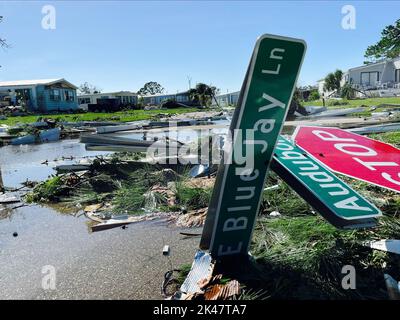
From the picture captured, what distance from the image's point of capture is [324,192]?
326 centimetres

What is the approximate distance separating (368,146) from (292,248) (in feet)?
6.11

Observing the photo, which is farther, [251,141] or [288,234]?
[288,234]

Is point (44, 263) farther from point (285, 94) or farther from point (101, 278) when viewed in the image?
point (285, 94)

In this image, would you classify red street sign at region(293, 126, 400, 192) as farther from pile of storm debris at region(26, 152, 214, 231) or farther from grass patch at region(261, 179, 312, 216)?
pile of storm debris at region(26, 152, 214, 231)

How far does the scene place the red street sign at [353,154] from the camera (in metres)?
3.53

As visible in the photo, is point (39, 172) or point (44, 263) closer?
point (44, 263)

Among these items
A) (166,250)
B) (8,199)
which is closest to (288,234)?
(166,250)

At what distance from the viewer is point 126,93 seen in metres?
64.1

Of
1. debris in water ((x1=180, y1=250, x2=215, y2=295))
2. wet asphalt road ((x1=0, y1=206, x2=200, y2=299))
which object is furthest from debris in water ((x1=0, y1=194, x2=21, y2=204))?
debris in water ((x1=180, y1=250, x2=215, y2=295))

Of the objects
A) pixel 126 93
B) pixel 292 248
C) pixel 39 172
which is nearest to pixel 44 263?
pixel 292 248

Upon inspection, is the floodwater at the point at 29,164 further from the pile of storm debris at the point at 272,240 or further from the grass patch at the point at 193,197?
the grass patch at the point at 193,197

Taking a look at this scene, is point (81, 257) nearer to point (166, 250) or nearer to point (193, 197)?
point (166, 250)

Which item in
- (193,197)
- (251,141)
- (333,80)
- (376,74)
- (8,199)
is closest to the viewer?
(251,141)

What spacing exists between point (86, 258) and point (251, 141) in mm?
2369
